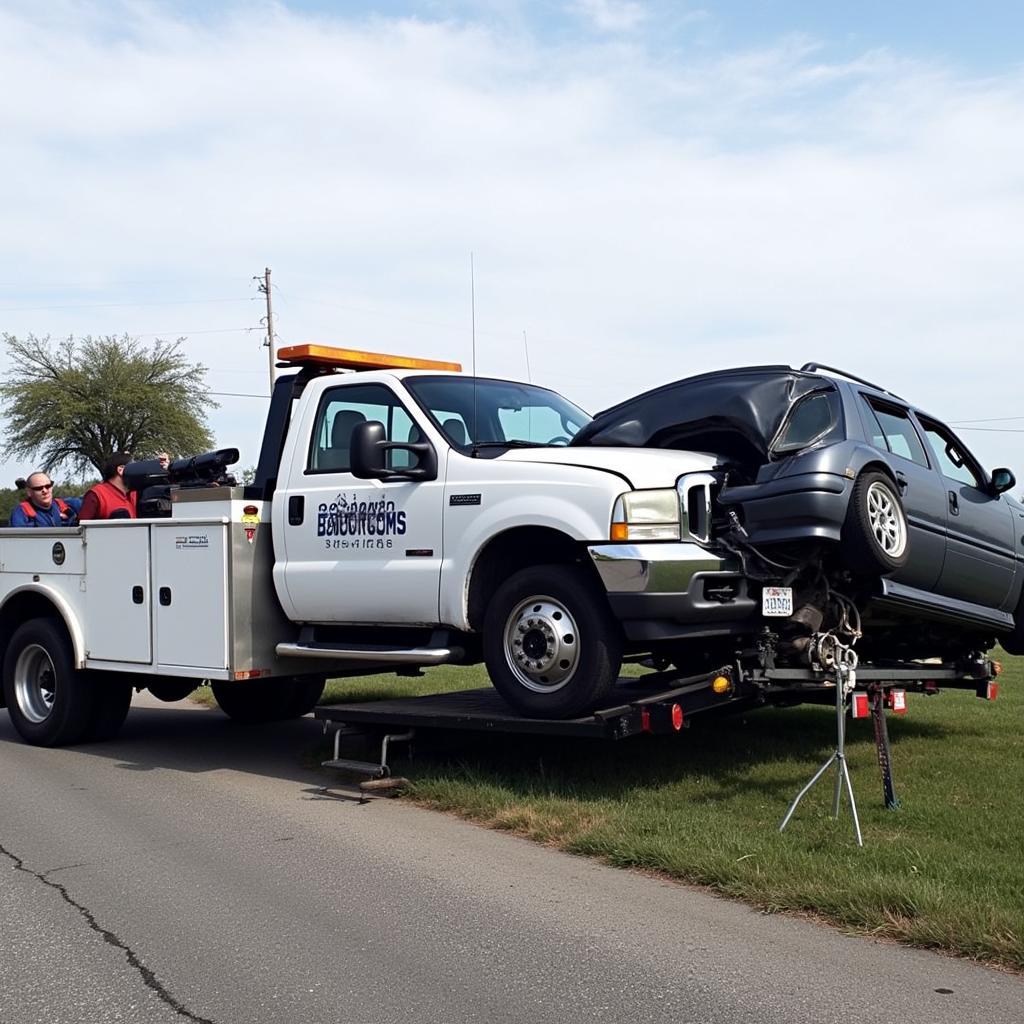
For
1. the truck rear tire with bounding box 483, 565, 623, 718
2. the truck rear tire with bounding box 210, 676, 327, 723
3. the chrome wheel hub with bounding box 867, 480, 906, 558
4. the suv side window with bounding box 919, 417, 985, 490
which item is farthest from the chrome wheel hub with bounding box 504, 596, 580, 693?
the truck rear tire with bounding box 210, 676, 327, 723

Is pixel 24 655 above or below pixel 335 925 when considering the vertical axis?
above

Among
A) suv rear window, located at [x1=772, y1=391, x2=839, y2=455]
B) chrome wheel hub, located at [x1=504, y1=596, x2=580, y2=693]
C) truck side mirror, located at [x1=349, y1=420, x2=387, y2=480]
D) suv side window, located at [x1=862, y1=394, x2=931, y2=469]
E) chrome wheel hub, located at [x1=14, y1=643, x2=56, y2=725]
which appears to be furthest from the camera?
chrome wheel hub, located at [x1=14, y1=643, x2=56, y2=725]

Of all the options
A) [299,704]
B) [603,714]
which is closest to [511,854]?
[603,714]

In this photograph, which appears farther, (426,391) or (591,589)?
(426,391)

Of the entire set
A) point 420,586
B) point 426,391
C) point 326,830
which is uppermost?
point 426,391

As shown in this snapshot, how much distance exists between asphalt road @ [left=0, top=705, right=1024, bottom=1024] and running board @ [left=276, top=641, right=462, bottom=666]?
90cm

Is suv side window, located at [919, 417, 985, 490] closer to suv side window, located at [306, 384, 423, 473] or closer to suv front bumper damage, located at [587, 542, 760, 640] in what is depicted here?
suv front bumper damage, located at [587, 542, 760, 640]

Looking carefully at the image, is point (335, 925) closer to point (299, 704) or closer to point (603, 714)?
point (603, 714)

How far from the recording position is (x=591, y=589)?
7.01 m

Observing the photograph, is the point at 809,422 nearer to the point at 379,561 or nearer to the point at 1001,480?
the point at 1001,480

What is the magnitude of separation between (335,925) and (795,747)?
436cm

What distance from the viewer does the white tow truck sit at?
691 centimetres

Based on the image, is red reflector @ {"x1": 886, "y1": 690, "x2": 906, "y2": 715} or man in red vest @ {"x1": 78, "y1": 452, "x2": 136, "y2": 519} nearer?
red reflector @ {"x1": 886, "y1": 690, "x2": 906, "y2": 715}

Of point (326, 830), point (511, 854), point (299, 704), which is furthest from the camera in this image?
point (299, 704)
